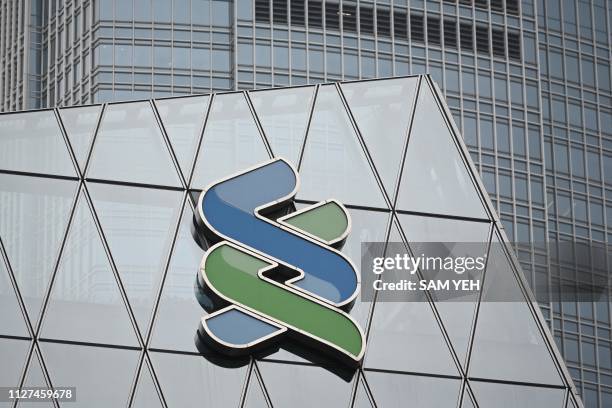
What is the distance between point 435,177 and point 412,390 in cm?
548

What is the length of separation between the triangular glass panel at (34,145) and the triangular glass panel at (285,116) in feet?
15.1

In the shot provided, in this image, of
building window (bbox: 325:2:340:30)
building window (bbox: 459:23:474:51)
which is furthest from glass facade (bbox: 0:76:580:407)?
building window (bbox: 459:23:474:51)

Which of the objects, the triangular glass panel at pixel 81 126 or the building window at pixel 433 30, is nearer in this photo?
the triangular glass panel at pixel 81 126

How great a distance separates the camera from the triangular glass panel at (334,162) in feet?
113

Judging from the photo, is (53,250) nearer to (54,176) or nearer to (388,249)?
(54,176)

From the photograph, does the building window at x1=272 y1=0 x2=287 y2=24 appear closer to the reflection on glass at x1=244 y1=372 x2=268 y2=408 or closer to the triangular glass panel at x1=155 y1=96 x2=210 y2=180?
the triangular glass panel at x1=155 y1=96 x2=210 y2=180

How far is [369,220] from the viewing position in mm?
34156

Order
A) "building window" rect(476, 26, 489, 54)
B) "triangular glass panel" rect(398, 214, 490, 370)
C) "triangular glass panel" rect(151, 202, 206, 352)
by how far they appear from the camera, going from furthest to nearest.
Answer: "building window" rect(476, 26, 489, 54), "triangular glass panel" rect(398, 214, 490, 370), "triangular glass panel" rect(151, 202, 206, 352)

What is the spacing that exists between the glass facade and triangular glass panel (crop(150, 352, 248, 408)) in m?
0.03

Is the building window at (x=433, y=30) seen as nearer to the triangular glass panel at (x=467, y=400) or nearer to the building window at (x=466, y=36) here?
the building window at (x=466, y=36)

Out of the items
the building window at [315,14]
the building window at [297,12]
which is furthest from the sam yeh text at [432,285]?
the building window at [315,14]

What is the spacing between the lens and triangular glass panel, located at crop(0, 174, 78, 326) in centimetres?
3222

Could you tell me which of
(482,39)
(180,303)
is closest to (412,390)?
(180,303)

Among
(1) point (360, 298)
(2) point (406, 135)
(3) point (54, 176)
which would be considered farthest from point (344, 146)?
(3) point (54, 176)
